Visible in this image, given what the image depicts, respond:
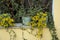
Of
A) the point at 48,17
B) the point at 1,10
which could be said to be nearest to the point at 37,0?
the point at 48,17

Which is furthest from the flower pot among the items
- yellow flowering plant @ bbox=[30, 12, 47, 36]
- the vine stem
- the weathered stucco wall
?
the vine stem

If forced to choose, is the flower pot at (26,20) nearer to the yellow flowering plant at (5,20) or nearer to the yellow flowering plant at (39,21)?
the yellow flowering plant at (39,21)

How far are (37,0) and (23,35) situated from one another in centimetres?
97

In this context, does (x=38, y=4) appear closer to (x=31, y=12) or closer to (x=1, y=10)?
(x=31, y=12)

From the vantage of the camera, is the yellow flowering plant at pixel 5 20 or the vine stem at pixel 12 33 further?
the vine stem at pixel 12 33

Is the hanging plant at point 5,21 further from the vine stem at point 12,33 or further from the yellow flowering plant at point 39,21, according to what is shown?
the yellow flowering plant at point 39,21

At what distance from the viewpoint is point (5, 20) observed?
588 cm

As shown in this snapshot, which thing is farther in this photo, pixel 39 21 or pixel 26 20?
pixel 26 20

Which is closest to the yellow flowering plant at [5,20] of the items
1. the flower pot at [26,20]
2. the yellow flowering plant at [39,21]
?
the flower pot at [26,20]

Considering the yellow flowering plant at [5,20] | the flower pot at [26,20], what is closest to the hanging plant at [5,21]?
the yellow flowering plant at [5,20]

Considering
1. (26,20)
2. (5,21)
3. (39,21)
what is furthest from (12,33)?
(39,21)

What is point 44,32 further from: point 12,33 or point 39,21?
point 12,33

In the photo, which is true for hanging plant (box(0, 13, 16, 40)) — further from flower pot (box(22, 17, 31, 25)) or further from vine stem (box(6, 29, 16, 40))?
flower pot (box(22, 17, 31, 25))

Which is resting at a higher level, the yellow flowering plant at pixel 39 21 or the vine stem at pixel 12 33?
the yellow flowering plant at pixel 39 21
